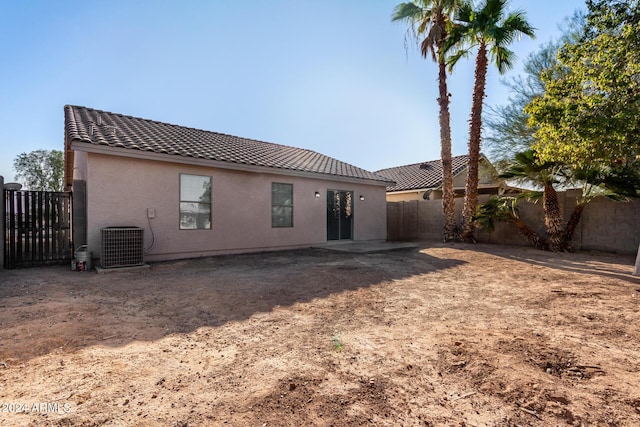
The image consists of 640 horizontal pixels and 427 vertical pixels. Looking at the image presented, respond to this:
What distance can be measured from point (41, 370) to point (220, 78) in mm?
10340

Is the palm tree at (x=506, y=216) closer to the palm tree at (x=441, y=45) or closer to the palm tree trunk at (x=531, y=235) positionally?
the palm tree trunk at (x=531, y=235)

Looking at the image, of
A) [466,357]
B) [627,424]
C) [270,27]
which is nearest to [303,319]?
[466,357]

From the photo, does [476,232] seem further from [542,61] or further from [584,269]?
[542,61]

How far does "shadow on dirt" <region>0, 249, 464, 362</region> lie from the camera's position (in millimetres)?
3203

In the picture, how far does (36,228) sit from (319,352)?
24.7ft

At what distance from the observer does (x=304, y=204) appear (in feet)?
34.7

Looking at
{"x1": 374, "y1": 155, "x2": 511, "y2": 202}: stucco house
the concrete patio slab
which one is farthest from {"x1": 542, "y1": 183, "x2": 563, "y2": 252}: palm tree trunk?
the concrete patio slab

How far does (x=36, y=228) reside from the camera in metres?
6.85

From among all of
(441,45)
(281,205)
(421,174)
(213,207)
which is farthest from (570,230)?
(213,207)

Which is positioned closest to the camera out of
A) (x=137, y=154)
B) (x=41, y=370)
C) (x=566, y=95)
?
(x=41, y=370)

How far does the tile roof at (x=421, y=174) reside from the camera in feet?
54.2

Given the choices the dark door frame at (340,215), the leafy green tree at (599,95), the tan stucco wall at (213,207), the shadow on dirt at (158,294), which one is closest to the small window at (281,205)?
the tan stucco wall at (213,207)

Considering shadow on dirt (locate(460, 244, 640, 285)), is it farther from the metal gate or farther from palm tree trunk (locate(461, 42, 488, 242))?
the metal gate

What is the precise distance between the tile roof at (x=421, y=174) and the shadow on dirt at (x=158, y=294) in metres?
9.08
